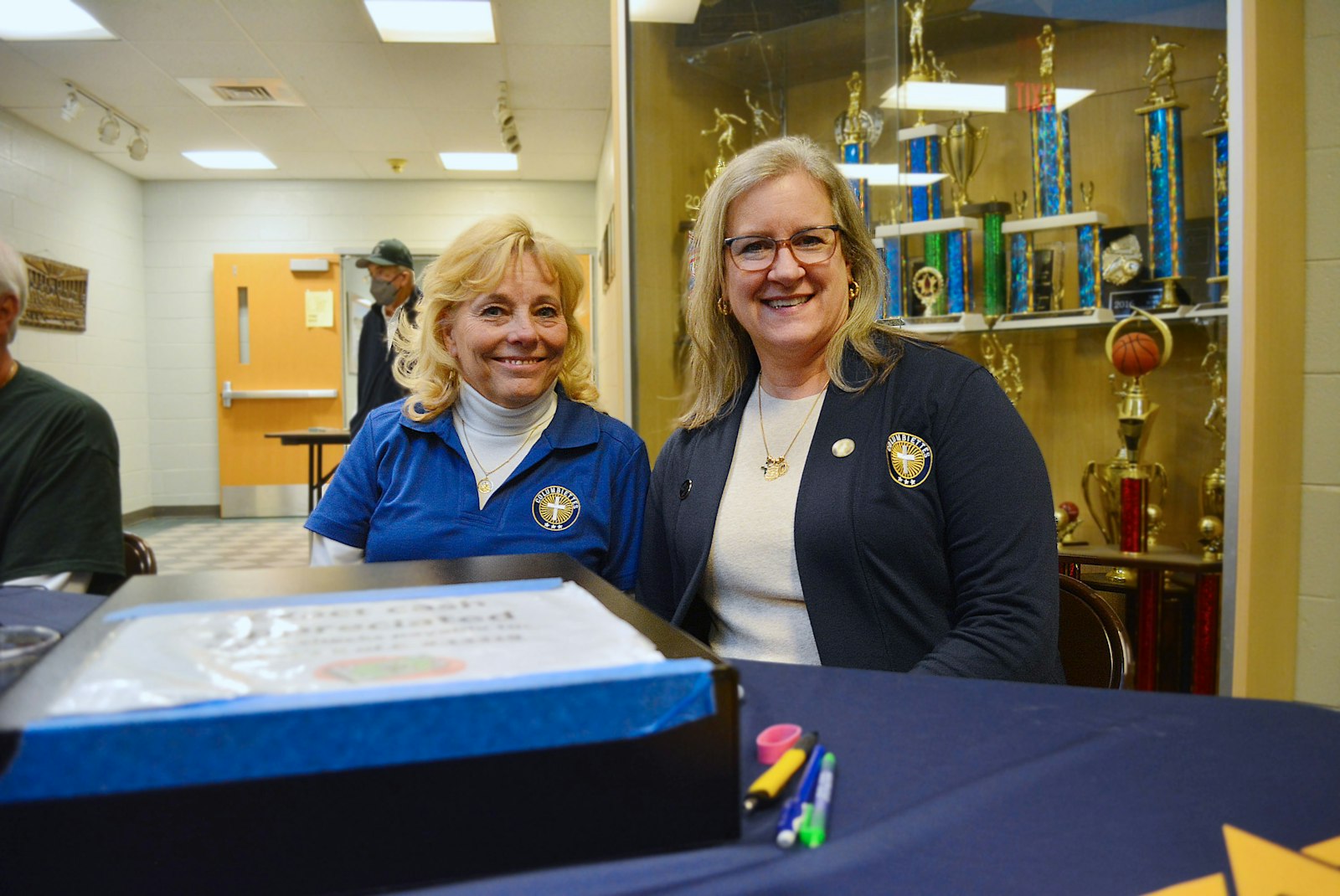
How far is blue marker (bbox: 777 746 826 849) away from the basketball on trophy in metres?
2.09

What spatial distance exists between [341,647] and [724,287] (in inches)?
42.1

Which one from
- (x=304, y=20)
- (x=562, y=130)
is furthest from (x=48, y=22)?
(x=562, y=130)

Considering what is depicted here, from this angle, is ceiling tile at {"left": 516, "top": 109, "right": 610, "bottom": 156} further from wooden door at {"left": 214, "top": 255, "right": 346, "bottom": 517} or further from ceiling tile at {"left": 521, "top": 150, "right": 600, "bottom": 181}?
wooden door at {"left": 214, "top": 255, "right": 346, "bottom": 517}

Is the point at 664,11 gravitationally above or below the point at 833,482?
above

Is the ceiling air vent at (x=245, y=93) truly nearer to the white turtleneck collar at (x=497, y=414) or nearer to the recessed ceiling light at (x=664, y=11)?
the recessed ceiling light at (x=664, y=11)

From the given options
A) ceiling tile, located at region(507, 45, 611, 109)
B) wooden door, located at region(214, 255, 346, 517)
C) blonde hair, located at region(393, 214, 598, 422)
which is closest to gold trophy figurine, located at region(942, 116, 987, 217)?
blonde hair, located at region(393, 214, 598, 422)

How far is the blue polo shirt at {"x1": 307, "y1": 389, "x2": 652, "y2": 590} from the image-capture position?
136 cm

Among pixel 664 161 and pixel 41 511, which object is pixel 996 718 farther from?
pixel 664 161

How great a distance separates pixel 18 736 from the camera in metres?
0.35

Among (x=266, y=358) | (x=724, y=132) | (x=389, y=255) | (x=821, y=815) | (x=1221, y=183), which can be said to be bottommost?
(x=821, y=815)

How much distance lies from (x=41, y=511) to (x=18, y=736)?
1.28 metres

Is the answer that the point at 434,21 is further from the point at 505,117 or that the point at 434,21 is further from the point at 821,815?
the point at 821,815

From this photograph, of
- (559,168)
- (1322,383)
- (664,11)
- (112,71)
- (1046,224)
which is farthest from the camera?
(559,168)

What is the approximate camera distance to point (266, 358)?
7.75m
